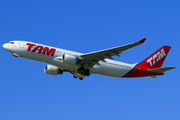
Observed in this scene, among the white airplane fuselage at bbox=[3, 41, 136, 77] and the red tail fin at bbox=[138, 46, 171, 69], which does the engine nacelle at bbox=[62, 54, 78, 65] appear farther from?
the red tail fin at bbox=[138, 46, 171, 69]

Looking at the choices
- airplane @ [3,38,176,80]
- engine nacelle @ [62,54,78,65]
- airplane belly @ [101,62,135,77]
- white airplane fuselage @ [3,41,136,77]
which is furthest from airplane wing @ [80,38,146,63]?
airplane belly @ [101,62,135,77]

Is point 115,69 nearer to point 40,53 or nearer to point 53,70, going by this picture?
point 53,70

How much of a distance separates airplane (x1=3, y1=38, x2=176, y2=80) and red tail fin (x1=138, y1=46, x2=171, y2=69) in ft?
2.56

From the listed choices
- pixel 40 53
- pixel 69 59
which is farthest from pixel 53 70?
pixel 69 59

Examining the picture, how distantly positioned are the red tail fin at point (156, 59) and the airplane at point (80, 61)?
2.56ft

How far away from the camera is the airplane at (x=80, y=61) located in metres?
37.9

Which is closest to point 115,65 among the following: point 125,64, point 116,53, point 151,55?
point 125,64

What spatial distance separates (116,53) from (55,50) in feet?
26.6

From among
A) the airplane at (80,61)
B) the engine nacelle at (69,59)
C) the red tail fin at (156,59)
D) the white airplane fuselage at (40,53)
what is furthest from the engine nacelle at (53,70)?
the red tail fin at (156,59)

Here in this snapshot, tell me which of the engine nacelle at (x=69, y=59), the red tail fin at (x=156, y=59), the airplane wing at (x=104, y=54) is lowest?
the engine nacelle at (x=69, y=59)

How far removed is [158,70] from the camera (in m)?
42.2

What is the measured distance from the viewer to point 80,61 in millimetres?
39000

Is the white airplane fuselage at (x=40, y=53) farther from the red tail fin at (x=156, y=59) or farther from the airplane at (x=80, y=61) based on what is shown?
the red tail fin at (x=156, y=59)

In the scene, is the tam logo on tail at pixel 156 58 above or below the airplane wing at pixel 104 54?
above
